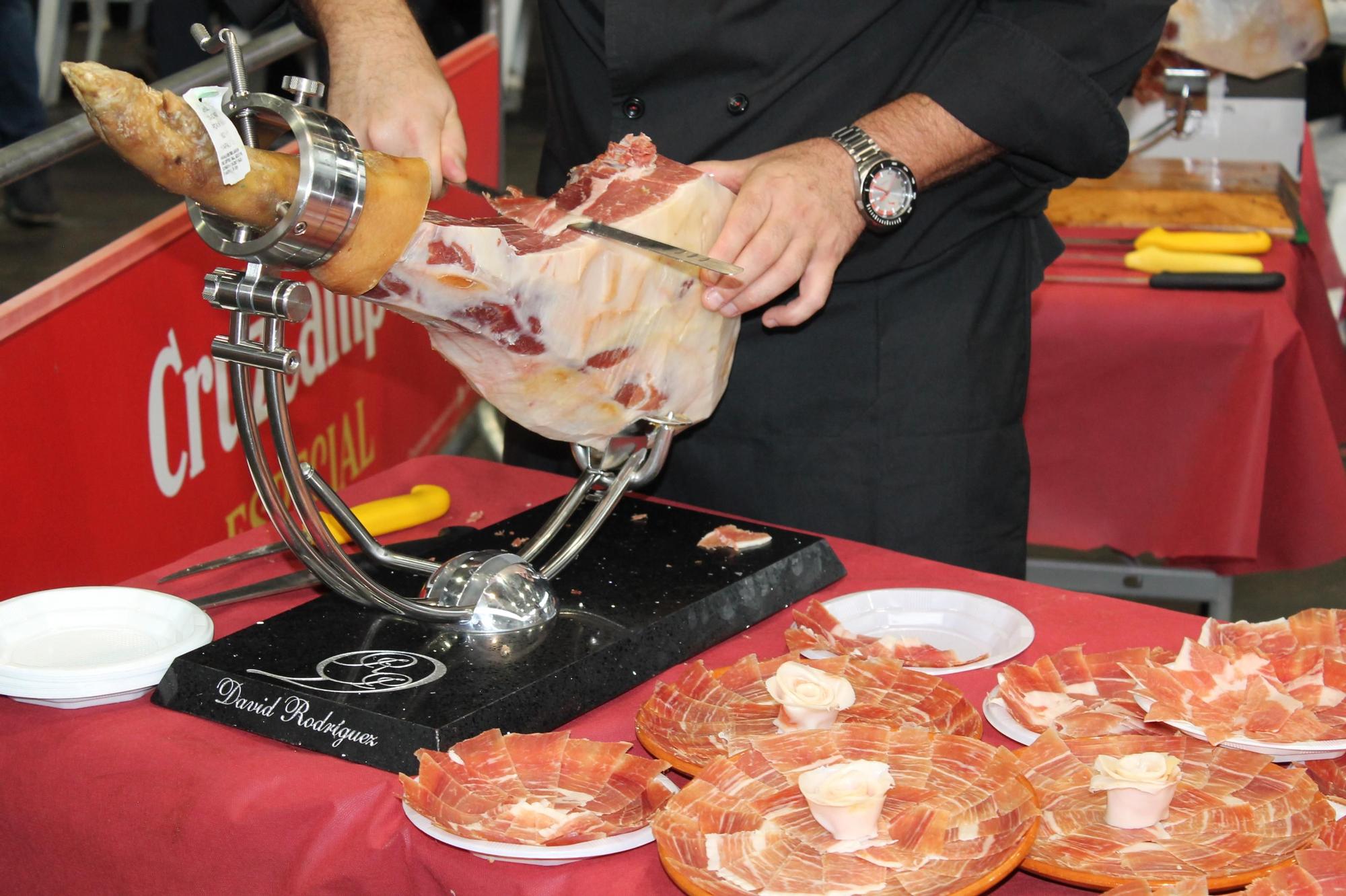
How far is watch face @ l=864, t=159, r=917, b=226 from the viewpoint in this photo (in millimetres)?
1589

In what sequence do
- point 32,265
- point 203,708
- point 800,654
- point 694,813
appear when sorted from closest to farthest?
point 694,813 → point 203,708 → point 800,654 → point 32,265

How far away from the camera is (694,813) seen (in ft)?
3.22

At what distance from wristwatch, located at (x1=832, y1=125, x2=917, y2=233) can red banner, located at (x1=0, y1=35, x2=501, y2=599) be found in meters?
1.23

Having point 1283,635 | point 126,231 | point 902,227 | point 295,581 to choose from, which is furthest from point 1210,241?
point 126,231

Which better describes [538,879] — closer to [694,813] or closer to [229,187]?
[694,813]

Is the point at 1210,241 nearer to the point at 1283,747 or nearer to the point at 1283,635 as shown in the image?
the point at 1283,635

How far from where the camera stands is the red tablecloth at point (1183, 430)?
273 centimetres

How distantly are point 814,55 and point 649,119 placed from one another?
22 centimetres

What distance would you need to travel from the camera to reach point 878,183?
1592mm

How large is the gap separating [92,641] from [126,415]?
98 centimetres

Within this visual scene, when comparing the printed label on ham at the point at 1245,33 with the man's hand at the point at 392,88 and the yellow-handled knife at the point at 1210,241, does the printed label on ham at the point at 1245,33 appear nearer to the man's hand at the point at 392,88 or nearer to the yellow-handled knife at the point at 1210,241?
the yellow-handled knife at the point at 1210,241

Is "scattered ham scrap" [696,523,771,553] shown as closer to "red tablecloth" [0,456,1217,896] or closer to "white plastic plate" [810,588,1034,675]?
"white plastic plate" [810,588,1034,675]

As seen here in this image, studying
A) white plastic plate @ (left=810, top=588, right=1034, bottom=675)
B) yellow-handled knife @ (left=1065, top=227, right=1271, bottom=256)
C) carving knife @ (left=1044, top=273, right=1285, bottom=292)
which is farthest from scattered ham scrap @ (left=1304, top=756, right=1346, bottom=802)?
yellow-handled knife @ (left=1065, top=227, right=1271, bottom=256)

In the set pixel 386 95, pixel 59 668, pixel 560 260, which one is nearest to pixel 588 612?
pixel 560 260
